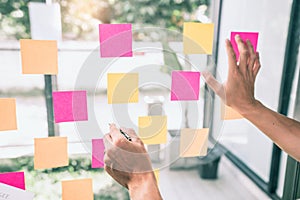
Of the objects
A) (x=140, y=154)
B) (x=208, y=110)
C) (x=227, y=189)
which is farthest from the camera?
(x=227, y=189)

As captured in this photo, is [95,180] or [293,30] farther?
[293,30]

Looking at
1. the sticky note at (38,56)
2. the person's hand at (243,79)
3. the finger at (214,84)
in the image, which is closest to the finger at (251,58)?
the person's hand at (243,79)

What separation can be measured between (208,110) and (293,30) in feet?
1.98

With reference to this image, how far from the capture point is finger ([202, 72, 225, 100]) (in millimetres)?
945

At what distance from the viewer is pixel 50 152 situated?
0.95 metres

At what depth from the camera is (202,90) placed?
107 centimetres

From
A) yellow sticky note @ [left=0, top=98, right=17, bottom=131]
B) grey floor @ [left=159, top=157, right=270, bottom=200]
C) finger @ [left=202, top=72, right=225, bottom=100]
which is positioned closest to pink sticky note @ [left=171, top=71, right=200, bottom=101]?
finger @ [left=202, top=72, right=225, bottom=100]

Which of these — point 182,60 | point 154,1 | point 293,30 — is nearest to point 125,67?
point 182,60

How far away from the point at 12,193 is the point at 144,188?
0.42 metres

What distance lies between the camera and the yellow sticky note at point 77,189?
99 cm

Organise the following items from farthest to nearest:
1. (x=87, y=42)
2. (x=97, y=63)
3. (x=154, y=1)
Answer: (x=154, y=1)
(x=87, y=42)
(x=97, y=63)

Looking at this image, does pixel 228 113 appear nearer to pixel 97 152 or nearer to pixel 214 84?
pixel 214 84

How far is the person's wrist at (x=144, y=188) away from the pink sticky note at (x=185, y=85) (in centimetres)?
37

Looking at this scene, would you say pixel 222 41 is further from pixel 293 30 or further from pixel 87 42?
pixel 87 42
